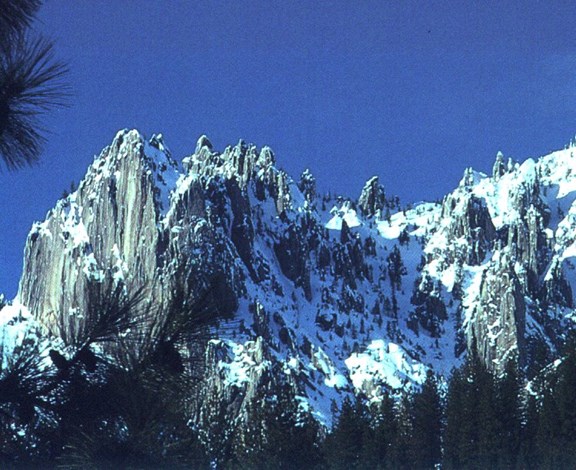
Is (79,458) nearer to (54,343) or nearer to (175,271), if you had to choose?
(54,343)

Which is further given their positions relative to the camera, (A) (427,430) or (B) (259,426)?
(A) (427,430)

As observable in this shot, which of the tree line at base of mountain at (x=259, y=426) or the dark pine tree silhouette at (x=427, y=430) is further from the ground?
the dark pine tree silhouette at (x=427, y=430)

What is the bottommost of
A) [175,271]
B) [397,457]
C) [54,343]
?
[54,343]

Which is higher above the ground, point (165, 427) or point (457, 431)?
point (457, 431)

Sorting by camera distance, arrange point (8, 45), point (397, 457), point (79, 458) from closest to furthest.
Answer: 1. point (8, 45)
2. point (79, 458)
3. point (397, 457)

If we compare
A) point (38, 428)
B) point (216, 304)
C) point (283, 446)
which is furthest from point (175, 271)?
point (283, 446)

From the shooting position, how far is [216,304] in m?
8.38

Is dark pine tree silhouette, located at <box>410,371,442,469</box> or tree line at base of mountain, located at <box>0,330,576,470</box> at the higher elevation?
dark pine tree silhouette, located at <box>410,371,442,469</box>

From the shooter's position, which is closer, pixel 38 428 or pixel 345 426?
pixel 38 428

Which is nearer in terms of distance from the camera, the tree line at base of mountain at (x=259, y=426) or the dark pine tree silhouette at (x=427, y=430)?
the tree line at base of mountain at (x=259, y=426)

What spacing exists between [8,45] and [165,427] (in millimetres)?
3213

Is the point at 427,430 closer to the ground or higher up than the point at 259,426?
higher up

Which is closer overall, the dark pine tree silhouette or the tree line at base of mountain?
the tree line at base of mountain

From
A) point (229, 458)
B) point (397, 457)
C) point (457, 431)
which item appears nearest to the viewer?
point (229, 458)
